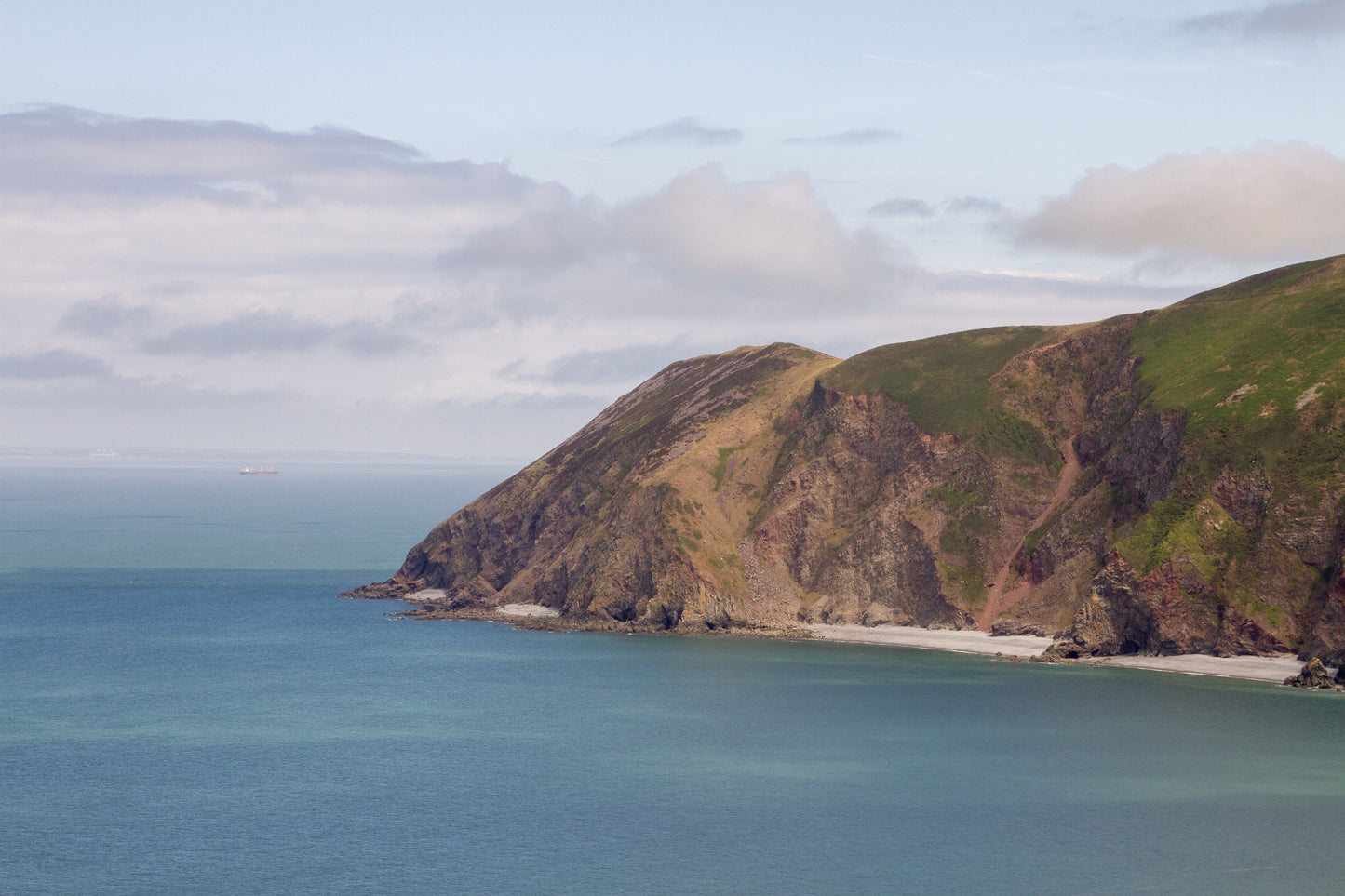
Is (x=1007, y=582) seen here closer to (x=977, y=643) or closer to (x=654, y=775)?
(x=977, y=643)

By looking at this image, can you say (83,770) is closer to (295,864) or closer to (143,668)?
(295,864)

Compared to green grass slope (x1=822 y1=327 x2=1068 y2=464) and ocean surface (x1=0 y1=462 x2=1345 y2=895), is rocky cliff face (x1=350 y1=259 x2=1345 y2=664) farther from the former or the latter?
ocean surface (x1=0 y1=462 x2=1345 y2=895)

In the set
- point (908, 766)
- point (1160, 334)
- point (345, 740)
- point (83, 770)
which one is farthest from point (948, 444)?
point (83, 770)

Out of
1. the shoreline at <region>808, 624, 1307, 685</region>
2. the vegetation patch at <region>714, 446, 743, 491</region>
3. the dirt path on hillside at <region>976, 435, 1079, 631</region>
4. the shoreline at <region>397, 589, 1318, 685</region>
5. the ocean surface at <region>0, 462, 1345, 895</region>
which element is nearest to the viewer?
the ocean surface at <region>0, 462, 1345, 895</region>

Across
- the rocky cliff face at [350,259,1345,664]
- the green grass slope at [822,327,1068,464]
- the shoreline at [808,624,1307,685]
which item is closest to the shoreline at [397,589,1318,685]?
the shoreline at [808,624,1307,685]

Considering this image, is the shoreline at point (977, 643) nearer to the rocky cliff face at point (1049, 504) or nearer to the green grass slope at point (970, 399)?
the rocky cliff face at point (1049, 504)
